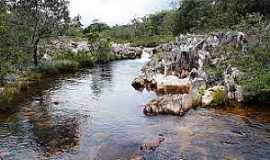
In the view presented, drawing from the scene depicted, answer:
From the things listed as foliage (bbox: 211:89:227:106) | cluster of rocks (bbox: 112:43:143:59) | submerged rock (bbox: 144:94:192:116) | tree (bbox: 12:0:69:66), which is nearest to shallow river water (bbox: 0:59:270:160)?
submerged rock (bbox: 144:94:192:116)

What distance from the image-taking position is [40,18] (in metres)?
53.9

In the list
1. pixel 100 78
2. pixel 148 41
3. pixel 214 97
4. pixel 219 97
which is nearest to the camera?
pixel 219 97

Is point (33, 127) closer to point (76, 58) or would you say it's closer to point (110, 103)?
point (110, 103)

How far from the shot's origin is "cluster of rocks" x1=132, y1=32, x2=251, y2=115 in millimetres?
32219

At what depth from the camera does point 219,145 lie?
76.4ft

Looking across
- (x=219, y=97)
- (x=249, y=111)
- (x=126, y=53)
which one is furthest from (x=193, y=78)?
(x=126, y=53)

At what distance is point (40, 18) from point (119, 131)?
105 feet

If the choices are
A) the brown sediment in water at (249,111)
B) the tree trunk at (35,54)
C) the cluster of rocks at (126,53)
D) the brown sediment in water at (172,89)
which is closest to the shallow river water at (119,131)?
the brown sediment in water at (249,111)

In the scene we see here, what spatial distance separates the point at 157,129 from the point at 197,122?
327 cm

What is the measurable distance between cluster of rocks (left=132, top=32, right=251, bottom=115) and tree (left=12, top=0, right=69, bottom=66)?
568 inches

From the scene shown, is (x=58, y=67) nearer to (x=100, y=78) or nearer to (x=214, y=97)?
(x=100, y=78)

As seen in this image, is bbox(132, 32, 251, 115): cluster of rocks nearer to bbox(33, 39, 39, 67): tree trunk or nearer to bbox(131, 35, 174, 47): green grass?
bbox(33, 39, 39, 67): tree trunk

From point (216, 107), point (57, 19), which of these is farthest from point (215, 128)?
point (57, 19)

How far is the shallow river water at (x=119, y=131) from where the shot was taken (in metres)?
22.3
